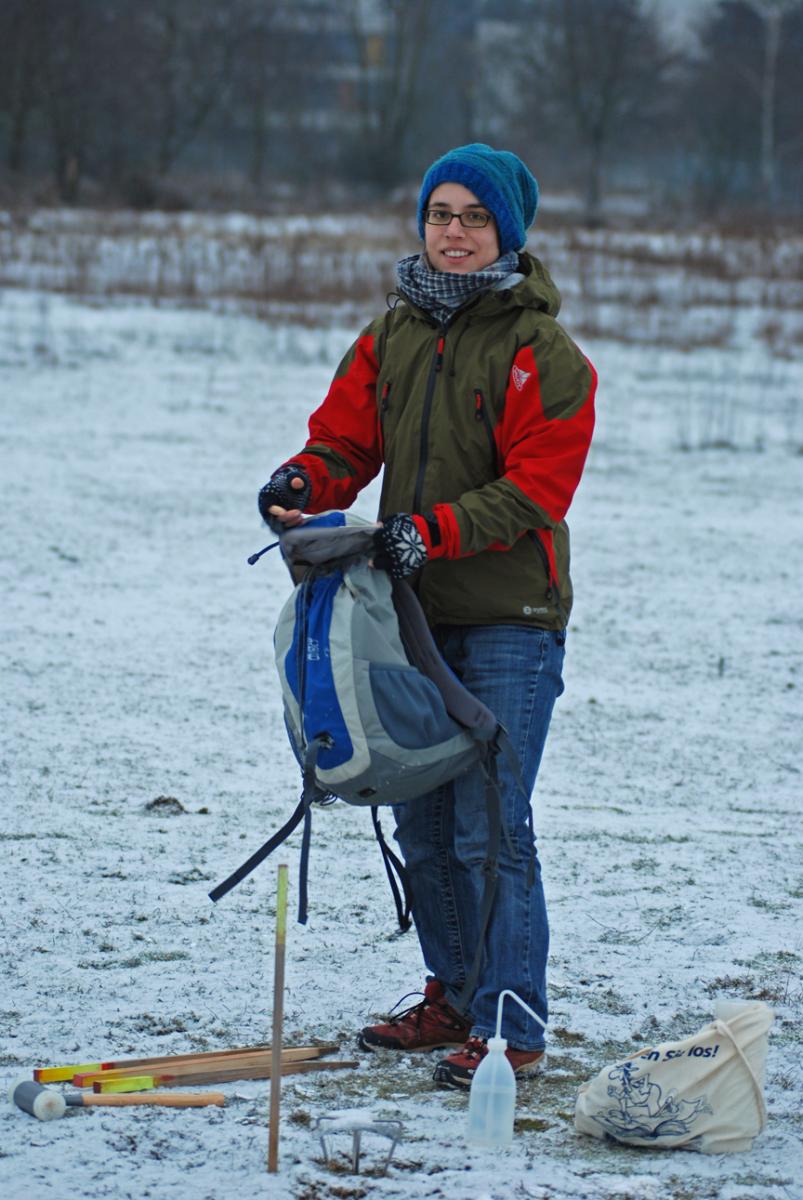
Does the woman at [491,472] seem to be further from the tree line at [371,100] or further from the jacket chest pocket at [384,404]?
the tree line at [371,100]

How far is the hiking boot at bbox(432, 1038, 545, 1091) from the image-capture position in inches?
121

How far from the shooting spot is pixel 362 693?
2.87 metres

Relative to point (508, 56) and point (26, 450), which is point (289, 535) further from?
point (508, 56)

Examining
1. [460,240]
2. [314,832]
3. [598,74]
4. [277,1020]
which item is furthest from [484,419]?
[598,74]

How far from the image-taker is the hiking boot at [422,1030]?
3.29m

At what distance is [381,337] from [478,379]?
316 mm

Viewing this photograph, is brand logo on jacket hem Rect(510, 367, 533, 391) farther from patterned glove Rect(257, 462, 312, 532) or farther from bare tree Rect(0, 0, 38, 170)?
bare tree Rect(0, 0, 38, 170)

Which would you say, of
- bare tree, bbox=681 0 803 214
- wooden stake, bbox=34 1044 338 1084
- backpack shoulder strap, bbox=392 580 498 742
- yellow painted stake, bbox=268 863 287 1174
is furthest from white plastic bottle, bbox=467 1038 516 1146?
bare tree, bbox=681 0 803 214

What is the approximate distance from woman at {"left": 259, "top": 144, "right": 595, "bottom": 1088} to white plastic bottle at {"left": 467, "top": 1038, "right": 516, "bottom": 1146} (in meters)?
0.26

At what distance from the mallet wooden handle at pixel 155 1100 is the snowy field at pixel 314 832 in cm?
3

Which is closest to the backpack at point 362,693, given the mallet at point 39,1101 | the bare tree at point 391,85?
the mallet at point 39,1101

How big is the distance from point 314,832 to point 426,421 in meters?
2.08

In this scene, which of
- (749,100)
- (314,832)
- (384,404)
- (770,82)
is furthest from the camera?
(749,100)

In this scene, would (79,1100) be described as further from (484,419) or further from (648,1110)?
(484,419)
